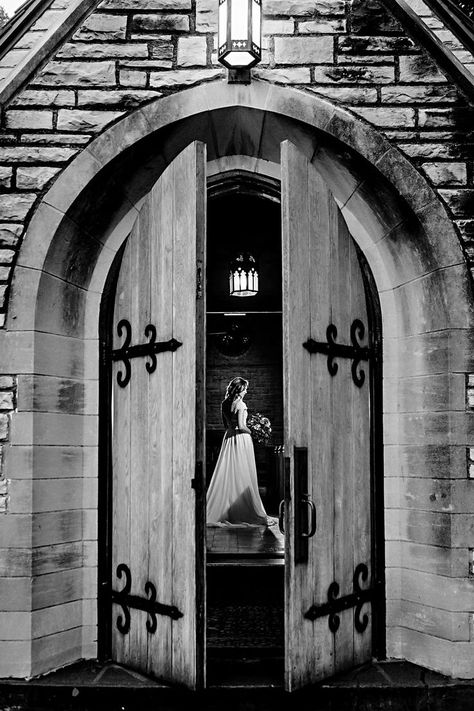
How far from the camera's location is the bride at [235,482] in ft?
26.5

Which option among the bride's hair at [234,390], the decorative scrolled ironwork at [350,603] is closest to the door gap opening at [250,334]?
the bride's hair at [234,390]

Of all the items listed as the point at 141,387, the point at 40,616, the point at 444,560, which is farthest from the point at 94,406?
the point at 444,560

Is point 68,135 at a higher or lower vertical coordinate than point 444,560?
higher

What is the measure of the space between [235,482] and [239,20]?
5772mm

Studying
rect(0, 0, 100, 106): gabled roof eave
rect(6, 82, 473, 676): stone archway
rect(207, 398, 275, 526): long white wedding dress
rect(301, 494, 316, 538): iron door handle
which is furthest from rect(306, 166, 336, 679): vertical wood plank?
rect(207, 398, 275, 526): long white wedding dress

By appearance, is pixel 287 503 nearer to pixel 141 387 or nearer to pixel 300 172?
pixel 141 387

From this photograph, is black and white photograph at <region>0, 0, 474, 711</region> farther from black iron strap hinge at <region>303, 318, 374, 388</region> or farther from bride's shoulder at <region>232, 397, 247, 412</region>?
bride's shoulder at <region>232, 397, 247, 412</region>

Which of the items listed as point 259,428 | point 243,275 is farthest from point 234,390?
point 259,428

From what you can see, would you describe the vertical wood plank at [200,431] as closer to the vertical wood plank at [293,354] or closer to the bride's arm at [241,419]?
the vertical wood plank at [293,354]

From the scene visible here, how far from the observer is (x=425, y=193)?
11.9 ft

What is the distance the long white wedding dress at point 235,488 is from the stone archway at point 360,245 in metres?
4.40

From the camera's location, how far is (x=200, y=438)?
3203mm

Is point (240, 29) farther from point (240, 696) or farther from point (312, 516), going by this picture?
point (240, 696)

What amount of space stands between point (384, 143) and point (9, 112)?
204cm
